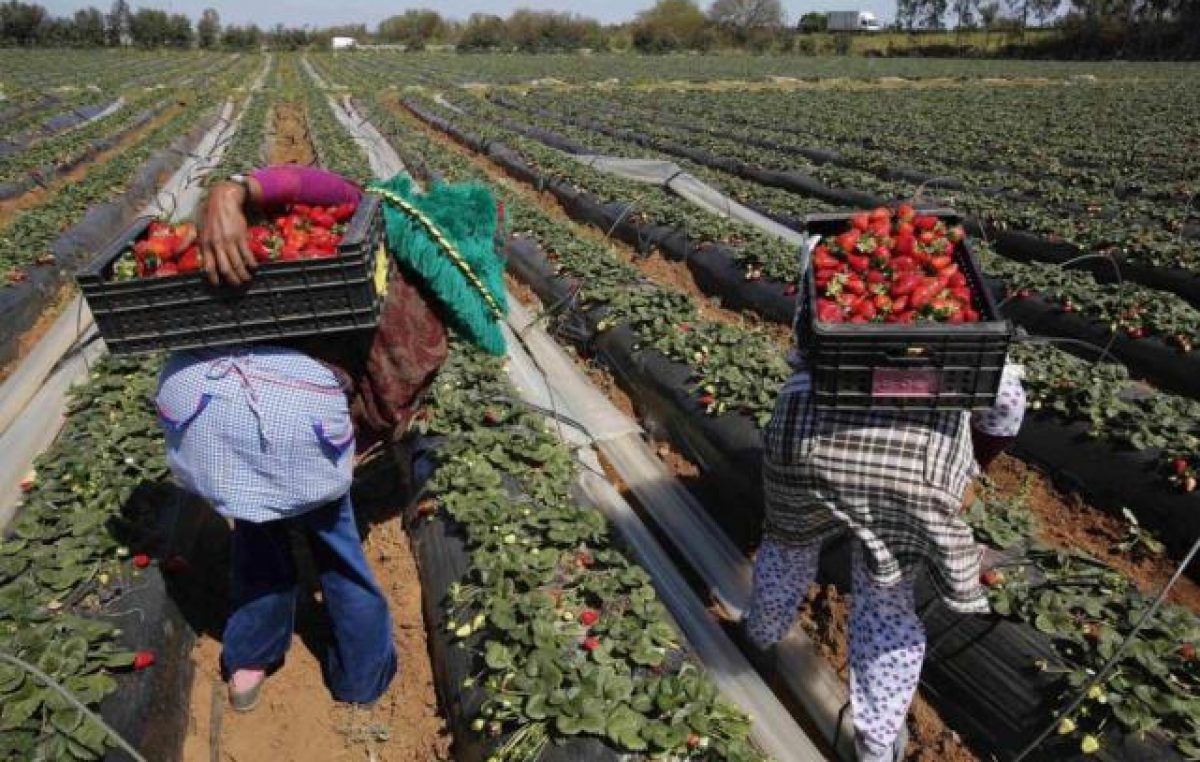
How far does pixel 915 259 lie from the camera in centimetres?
222

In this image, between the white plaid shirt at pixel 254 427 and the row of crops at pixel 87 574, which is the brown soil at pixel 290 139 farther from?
the white plaid shirt at pixel 254 427

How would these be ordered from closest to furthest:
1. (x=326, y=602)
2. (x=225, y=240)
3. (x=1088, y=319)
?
(x=225, y=240)
(x=326, y=602)
(x=1088, y=319)

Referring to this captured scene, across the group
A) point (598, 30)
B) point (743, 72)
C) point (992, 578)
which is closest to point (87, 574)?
point (992, 578)

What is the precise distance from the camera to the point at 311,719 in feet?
10.1

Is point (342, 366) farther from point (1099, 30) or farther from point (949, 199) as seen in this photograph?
point (1099, 30)

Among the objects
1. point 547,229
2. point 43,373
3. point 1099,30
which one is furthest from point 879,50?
point 43,373

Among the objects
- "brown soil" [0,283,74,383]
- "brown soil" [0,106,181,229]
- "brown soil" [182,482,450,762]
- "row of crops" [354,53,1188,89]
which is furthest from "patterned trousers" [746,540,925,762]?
"row of crops" [354,53,1188,89]

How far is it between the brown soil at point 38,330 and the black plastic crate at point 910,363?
A: 7334mm

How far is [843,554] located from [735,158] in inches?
499

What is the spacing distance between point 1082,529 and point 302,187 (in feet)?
14.9

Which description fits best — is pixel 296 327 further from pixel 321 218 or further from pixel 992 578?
pixel 992 578

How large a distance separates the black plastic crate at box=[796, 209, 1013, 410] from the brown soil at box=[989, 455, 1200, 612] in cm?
260

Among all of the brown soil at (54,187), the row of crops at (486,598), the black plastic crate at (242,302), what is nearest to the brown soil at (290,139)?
the brown soil at (54,187)

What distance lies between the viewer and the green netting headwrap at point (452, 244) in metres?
2.43
